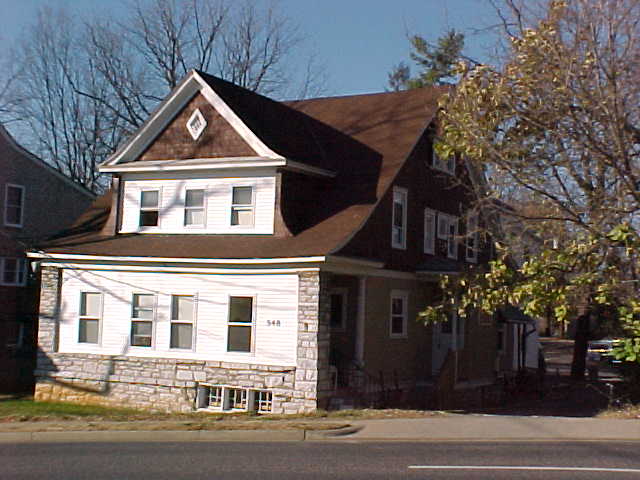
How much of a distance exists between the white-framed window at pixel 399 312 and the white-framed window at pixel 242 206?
456 cm

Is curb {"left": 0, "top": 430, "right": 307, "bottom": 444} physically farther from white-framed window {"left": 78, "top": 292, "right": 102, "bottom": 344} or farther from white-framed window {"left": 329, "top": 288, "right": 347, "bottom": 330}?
white-framed window {"left": 329, "top": 288, "right": 347, "bottom": 330}

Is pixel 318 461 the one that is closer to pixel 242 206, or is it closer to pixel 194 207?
pixel 242 206

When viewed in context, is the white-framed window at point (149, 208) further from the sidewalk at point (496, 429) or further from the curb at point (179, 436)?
the sidewalk at point (496, 429)

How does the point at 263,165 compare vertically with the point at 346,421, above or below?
above

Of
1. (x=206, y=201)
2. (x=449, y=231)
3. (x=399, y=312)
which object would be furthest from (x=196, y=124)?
(x=449, y=231)

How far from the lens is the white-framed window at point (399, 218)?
2358 centimetres

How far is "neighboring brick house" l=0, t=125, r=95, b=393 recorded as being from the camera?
30.5 metres

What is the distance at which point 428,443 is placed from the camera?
44.1 feet

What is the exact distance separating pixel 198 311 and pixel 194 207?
312cm

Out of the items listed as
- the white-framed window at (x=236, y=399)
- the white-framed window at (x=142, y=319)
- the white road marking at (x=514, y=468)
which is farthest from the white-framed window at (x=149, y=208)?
the white road marking at (x=514, y=468)

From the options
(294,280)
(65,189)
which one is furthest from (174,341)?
(65,189)

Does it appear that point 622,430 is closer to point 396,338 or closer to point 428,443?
point 428,443

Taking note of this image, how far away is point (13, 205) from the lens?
31.1 metres

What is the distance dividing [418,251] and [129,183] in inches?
341
